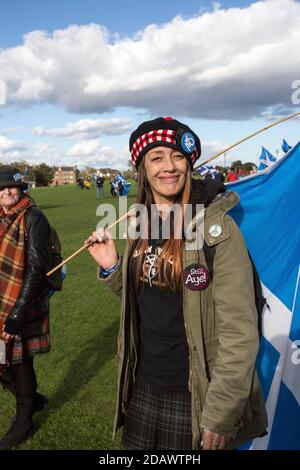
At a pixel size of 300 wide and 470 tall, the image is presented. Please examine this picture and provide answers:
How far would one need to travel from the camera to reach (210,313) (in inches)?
72.8

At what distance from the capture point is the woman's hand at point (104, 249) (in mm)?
2404

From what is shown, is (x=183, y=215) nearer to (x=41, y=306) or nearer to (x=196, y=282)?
(x=196, y=282)

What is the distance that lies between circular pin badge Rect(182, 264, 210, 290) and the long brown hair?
4.8 inches

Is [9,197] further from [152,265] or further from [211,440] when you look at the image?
[211,440]

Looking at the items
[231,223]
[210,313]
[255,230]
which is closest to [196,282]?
[210,313]

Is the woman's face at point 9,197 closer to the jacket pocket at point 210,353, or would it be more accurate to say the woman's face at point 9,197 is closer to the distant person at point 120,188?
the jacket pocket at point 210,353

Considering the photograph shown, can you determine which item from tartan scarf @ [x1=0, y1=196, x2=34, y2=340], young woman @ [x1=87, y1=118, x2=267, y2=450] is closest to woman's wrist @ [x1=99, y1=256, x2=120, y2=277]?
young woman @ [x1=87, y1=118, x2=267, y2=450]

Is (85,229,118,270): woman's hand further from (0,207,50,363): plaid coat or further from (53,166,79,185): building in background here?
(53,166,79,185): building in background

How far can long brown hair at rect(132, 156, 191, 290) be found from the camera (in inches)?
76.9

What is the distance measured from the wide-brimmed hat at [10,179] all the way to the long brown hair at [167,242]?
164cm

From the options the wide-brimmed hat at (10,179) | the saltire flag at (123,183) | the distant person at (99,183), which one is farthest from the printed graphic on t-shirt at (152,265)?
the distant person at (99,183)
